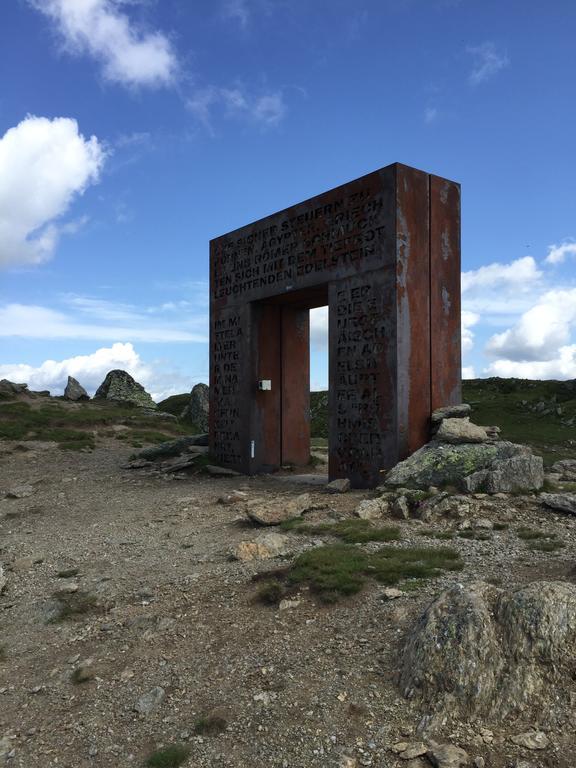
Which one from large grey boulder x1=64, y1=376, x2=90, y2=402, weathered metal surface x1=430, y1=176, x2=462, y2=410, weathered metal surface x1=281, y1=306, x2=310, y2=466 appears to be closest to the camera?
weathered metal surface x1=430, y1=176, x2=462, y2=410

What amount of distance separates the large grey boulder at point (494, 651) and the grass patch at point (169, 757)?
1873 millimetres

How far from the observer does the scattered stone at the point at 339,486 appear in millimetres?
13890

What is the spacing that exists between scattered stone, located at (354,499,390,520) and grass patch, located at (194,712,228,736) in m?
5.73

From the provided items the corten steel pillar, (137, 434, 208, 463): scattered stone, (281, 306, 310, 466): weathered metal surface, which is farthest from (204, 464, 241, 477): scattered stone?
the corten steel pillar

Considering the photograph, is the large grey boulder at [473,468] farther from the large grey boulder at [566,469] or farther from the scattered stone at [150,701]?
the scattered stone at [150,701]

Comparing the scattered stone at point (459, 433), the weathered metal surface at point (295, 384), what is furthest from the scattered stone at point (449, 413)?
the weathered metal surface at point (295, 384)

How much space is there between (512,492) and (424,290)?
552cm

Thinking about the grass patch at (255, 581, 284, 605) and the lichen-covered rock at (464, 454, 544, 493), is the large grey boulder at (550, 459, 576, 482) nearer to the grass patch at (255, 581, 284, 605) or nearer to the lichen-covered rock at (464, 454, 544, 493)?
the lichen-covered rock at (464, 454, 544, 493)

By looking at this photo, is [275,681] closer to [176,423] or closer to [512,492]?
[512,492]

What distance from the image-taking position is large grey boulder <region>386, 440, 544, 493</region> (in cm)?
1102

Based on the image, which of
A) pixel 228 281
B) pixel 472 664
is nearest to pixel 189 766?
pixel 472 664

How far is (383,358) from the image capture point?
14.1 metres

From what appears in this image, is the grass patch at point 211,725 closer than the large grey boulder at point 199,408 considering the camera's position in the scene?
Yes

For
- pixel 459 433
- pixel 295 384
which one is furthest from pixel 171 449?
pixel 459 433
